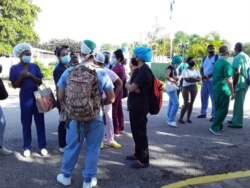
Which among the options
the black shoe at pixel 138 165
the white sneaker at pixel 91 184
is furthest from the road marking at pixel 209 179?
the white sneaker at pixel 91 184

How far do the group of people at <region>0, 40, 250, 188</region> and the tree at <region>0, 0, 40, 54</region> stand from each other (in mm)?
23966

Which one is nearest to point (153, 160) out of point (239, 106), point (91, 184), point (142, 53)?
point (91, 184)

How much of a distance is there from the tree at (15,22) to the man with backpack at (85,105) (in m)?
26.2

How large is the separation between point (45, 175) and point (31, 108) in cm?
119

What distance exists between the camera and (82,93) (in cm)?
378

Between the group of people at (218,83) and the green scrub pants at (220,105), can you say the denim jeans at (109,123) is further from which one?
the green scrub pants at (220,105)

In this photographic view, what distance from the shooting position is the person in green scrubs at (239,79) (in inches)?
292

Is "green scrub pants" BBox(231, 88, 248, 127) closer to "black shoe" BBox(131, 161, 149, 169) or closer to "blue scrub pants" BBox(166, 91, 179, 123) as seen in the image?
"blue scrub pants" BBox(166, 91, 179, 123)

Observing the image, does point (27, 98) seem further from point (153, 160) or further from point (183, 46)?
point (183, 46)

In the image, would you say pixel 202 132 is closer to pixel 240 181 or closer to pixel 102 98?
pixel 240 181

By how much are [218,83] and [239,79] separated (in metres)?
0.88

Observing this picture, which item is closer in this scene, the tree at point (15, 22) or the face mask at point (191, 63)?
the face mask at point (191, 63)

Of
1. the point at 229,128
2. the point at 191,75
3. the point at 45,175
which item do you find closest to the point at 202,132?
the point at 229,128

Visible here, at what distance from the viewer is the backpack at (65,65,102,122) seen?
149 inches
